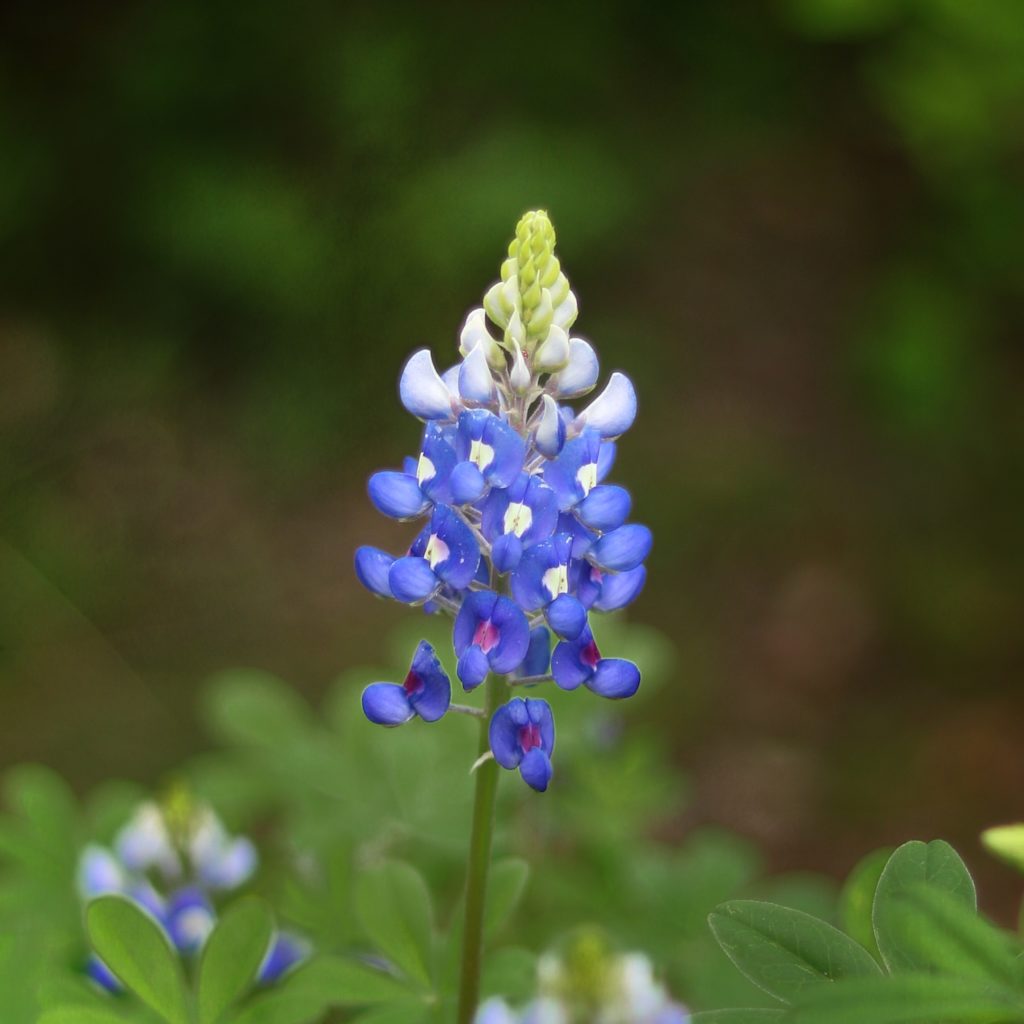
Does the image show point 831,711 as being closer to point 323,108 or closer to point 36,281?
point 323,108

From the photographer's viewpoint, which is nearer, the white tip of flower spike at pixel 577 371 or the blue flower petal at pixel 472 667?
the blue flower petal at pixel 472 667

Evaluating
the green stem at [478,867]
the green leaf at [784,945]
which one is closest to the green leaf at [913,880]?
the green leaf at [784,945]

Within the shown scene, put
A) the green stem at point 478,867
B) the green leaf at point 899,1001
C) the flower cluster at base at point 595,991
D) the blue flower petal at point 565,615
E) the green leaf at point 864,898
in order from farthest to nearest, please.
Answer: the flower cluster at base at point 595,991 → the green leaf at point 864,898 → the green stem at point 478,867 → the blue flower petal at point 565,615 → the green leaf at point 899,1001

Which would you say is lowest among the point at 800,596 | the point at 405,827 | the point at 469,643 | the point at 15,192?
the point at 469,643

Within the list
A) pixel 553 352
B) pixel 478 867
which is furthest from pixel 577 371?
pixel 478 867

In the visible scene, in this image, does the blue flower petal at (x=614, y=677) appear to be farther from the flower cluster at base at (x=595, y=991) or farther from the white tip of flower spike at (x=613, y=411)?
the flower cluster at base at (x=595, y=991)

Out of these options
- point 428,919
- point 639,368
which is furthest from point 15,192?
point 428,919
